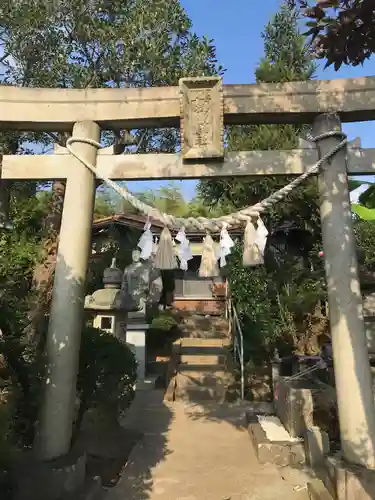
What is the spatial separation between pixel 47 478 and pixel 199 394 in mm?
5636

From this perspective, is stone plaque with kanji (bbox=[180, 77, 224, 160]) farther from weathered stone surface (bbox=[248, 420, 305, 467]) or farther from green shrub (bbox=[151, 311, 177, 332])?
green shrub (bbox=[151, 311, 177, 332])

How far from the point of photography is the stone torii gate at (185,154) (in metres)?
4.34

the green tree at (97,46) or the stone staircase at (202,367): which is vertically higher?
the green tree at (97,46)

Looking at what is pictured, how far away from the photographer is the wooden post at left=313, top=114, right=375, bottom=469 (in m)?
3.95

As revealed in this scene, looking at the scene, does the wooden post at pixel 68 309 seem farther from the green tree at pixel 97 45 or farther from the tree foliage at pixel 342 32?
the green tree at pixel 97 45

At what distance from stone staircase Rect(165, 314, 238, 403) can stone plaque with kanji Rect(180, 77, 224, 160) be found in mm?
6172

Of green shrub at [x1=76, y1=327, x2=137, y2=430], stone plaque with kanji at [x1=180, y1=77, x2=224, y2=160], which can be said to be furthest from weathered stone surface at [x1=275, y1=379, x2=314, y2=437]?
stone plaque with kanji at [x1=180, y1=77, x2=224, y2=160]

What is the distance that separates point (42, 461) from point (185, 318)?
35.9 feet

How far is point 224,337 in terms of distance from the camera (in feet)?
40.9

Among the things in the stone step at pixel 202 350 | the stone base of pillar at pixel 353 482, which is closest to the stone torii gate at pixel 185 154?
the stone base of pillar at pixel 353 482

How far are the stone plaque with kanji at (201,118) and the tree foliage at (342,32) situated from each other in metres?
1.72

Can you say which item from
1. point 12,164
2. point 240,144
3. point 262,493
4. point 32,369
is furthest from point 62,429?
point 240,144

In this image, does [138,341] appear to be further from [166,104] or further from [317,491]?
[166,104]

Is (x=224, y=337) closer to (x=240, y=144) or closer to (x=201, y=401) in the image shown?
(x=201, y=401)
